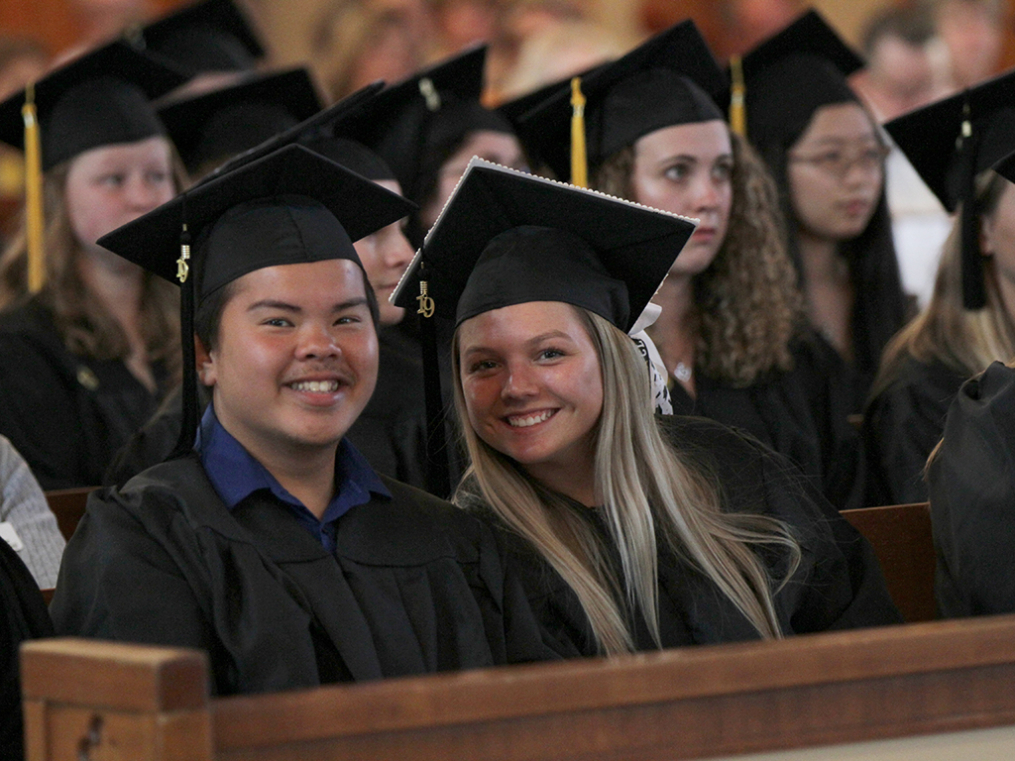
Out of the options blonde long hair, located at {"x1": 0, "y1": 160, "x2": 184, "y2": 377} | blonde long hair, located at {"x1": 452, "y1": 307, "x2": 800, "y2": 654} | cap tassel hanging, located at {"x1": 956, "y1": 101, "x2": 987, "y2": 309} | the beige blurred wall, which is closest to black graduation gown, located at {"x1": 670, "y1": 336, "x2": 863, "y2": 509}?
cap tassel hanging, located at {"x1": 956, "y1": 101, "x2": 987, "y2": 309}

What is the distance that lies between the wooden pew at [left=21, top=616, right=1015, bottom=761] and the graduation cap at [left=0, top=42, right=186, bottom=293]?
2.86 meters

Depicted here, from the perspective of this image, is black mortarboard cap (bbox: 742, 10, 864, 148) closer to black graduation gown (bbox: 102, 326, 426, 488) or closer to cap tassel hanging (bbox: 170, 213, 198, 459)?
black graduation gown (bbox: 102, 326, 426, 488)

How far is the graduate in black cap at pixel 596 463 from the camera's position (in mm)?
2492

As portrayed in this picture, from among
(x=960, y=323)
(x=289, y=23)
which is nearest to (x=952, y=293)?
(x=960, y=323)

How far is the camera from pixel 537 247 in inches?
103

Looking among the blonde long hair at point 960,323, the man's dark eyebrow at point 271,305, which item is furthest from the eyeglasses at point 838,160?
the man's dark eyebrow at point 271,305

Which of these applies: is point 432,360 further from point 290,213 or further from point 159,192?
point 159,192

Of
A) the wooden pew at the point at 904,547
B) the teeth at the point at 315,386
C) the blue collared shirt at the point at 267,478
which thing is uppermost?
the teeth at the point at 315,386

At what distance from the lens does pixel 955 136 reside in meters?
3.64

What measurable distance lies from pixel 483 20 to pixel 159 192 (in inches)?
200

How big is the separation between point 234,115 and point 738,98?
168 cm

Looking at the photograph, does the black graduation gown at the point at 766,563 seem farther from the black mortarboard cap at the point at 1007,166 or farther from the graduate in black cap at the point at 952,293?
the graduate in black cap at the point at 952,293

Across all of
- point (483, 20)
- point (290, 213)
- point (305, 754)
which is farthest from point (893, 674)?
point (483, 20)

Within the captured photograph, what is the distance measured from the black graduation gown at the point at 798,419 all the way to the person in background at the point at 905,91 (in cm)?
418
